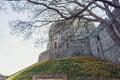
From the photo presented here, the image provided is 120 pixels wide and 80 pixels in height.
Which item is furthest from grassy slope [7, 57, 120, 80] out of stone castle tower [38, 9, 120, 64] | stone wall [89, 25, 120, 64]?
stone wall [89, 25, 120, 64]

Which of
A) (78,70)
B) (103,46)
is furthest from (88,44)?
(78,70)

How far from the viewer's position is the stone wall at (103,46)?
23.2 m

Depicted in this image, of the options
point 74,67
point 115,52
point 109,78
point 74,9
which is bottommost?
point 109,78

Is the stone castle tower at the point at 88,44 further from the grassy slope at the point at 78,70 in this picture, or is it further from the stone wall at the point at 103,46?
the grassy slope at the point at 78,70

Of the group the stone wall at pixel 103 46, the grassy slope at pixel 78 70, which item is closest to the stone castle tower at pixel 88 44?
the stone wall at pixel 103 46

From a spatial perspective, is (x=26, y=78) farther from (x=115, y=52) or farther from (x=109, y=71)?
(x=115, y=52)

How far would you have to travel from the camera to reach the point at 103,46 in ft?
88.9

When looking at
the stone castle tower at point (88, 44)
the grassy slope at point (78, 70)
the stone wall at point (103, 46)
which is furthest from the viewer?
the stone wall at point (103, 46)

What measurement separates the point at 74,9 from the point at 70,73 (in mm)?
6278

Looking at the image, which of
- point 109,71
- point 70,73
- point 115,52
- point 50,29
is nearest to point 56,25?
point 50,29

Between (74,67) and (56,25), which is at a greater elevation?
(56,25)

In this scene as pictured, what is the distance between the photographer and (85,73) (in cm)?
1848

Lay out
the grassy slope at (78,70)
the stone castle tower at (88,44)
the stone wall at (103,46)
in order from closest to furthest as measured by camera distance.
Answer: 1. the grassy slope at (78,70)
2. the stone castle tower at (88,44)
3. the stone wall at (103,46)

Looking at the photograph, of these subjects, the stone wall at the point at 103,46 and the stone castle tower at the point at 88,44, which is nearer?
the stone castle tower at the point at 88,44
